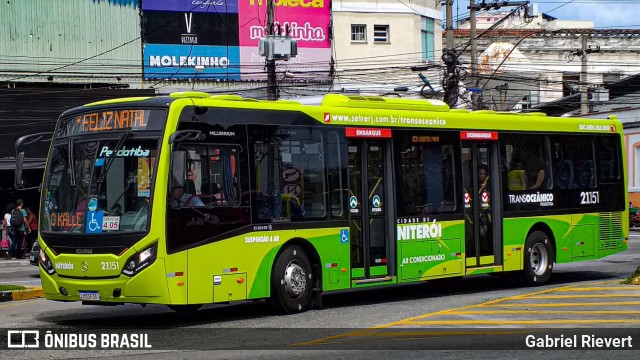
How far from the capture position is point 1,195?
3522 cm

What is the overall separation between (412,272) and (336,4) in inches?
1208

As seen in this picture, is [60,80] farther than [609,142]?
Yes

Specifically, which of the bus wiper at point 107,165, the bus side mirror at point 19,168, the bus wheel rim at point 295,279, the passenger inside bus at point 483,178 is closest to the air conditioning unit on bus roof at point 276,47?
the passenger inside bus at point 483,178

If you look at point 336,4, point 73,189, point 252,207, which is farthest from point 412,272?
point 336,4

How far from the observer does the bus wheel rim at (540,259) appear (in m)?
19.1

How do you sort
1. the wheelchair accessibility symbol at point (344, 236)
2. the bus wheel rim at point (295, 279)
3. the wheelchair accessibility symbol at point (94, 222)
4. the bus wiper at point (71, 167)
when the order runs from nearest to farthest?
the wheelchair accessibility symbol at point (94, 222) → the bus wiper at point (71, 167) → the bus wheel rim at point (295, 279) → the wheelchair accessibility symbol at point (344, 236)

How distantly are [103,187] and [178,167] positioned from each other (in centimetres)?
102

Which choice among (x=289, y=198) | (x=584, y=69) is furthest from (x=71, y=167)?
(x=584, y=69)

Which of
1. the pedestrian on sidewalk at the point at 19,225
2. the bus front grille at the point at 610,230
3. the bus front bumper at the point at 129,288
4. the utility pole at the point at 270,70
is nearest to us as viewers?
the bus front bumper at the point at 129,288

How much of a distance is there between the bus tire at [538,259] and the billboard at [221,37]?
2145 cm

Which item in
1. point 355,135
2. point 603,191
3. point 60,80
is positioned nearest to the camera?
point 355,135

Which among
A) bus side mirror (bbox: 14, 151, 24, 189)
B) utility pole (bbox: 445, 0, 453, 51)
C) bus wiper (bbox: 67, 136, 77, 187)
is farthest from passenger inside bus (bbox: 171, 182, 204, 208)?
utility pole (bbox: 445, 0, 453, 51)

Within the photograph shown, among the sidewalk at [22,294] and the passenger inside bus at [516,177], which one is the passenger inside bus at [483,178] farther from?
the sidewalk at [22,294]

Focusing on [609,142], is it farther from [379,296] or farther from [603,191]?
[379,296]
